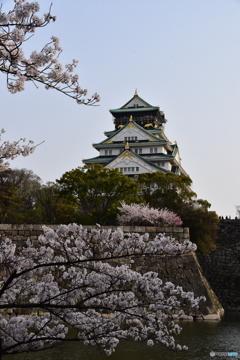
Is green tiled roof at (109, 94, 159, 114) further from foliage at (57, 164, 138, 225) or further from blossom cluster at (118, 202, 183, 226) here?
blossom cluster at (118, 202, 183, 226)

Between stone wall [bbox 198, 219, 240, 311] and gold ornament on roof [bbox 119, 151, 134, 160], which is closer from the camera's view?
stone wall [bbox 198, 219, 240, 311]

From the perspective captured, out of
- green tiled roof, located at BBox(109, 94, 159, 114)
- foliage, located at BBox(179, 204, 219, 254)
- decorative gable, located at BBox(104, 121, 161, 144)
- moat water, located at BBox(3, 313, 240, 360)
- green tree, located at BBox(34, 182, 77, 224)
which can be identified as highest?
green tiled roof, located at BBox(109, 94, 159, 114)

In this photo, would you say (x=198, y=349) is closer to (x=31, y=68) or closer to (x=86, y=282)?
(x=86, y=282)

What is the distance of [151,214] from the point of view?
21125 millimetres

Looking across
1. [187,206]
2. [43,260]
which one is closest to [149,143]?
[187,206]

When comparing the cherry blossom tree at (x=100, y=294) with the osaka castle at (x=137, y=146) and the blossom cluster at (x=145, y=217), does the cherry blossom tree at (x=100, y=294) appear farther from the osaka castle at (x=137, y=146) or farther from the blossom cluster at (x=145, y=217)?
the osaka castle at (x=137, y=146)

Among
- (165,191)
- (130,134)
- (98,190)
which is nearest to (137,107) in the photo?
(130,134)

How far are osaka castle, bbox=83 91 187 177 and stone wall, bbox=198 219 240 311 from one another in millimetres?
11447

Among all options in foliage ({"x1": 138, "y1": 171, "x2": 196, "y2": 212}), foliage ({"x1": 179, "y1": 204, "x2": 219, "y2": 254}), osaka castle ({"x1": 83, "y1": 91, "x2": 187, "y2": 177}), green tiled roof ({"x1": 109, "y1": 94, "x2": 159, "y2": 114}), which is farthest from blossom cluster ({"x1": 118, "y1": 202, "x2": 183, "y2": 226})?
green tiled roof ({"x1": 109, "y1": 94, "x2": 159, "y2": 114})

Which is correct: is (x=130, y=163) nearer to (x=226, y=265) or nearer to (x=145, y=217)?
(x=226, y=265)

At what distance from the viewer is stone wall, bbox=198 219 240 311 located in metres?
25.0

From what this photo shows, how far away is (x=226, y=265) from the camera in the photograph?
2581cm

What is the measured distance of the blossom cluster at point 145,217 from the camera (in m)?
20.8

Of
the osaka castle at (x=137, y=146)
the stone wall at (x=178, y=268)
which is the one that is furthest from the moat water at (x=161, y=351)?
the osaka castle at (x=137, y=146)
